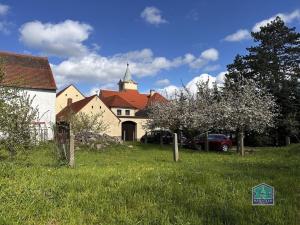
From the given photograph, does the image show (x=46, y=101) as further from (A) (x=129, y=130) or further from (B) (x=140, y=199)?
(B) (x=140, y=199)

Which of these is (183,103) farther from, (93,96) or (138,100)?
(138,100)

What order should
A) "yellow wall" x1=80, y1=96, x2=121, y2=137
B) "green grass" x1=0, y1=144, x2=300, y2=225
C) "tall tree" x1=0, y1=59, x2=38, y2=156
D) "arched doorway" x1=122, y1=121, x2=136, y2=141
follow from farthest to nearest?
"arched doorway" x1=122, y1=121, x2=136, y2=141, "yellow wall" x1=80, y1=96, x2=121, y2=137, "tall tree" x1=0, y1=59, x2=38, y2=156, "green grass" x1=0, y1=144, x2=300, y2=225

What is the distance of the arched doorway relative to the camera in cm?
6924

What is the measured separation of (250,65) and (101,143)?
25842 millimetres

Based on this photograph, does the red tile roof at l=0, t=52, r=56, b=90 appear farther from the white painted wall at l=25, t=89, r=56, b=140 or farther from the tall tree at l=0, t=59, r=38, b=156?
the tall tree at l=0, t=59, r=38, b=156

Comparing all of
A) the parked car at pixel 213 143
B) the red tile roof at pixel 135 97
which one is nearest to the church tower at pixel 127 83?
the red tile roof at pixel 135 97

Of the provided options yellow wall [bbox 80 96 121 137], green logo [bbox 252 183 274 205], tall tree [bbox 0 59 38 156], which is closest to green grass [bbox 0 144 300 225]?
green logo [bbox 252 183 274 205]

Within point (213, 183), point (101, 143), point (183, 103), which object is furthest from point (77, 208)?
point (183, 103)

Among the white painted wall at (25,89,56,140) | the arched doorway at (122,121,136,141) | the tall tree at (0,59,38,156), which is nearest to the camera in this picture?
the tall tree at (0,59,38,156)

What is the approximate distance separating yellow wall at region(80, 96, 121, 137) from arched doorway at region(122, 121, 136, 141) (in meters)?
4.21

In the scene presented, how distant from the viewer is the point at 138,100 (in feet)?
282

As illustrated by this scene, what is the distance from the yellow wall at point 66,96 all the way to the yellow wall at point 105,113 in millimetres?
12055

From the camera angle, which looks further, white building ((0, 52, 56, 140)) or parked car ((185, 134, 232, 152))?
white building ((0, 52, 56, 140))

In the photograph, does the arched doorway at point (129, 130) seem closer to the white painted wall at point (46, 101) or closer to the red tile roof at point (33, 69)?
the red tile roof at point (33, 69)
